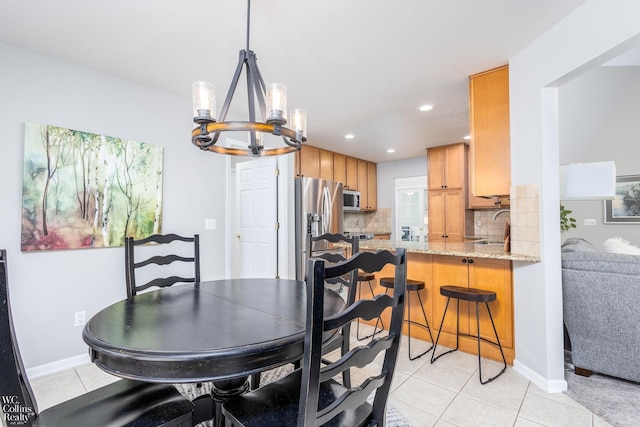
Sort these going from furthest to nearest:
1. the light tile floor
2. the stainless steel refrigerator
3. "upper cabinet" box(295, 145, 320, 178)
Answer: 1. "upper cabinet" box(295, 145, 320, 178)
2. the stainless steel refrigerator
3. the light tile floor

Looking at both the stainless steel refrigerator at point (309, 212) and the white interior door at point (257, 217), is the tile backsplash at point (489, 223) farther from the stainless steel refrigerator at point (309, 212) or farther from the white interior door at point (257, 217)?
the white interior door at point (257, 217)

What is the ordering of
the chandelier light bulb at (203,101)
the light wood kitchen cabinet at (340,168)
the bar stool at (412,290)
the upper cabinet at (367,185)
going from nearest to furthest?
the chandelier light bulb at (203,101), the bar stool at (412,290), the light wood kitchen cabinet at (340,168), the upper cabinet at (367,185)

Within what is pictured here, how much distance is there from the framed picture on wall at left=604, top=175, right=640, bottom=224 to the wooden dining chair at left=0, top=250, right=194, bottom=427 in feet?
18.8

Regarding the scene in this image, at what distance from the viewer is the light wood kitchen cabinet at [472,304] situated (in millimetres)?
2484

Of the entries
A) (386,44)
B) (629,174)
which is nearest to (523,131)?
(386,44)

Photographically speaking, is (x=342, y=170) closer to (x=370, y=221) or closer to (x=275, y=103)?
(x=370, y=221)

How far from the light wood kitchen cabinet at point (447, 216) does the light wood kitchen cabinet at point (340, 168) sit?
5.11 ft

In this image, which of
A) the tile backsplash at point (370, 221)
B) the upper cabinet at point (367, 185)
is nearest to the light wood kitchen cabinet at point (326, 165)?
the upper cabinet at point (367, 185)

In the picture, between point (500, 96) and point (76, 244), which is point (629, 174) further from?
point (76, 244)

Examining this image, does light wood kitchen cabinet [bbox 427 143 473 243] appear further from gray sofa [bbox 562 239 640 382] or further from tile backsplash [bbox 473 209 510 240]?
gray sofa [bbox 562 239 640 382]

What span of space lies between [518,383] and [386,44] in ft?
8.47

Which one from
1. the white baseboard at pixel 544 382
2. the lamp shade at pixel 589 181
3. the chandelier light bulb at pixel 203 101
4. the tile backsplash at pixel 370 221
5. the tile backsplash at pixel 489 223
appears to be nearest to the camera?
the chandelier light bulb at pixel 203 101

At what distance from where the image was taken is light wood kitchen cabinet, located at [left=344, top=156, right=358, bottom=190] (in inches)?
231

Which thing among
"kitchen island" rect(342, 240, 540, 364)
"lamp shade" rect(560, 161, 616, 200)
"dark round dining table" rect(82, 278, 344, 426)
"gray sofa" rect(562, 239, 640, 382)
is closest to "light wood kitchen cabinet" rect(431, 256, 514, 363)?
"kitchen island" rect(342, 240, 540, 364)
